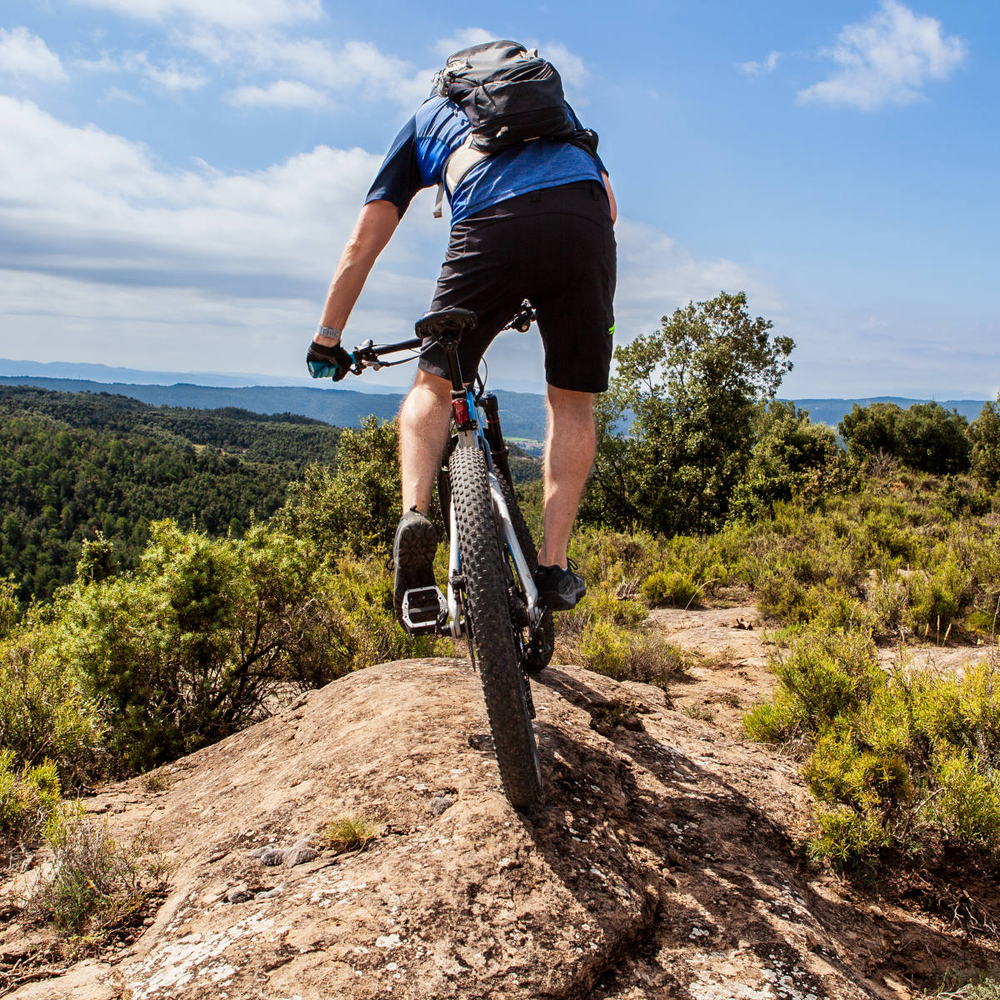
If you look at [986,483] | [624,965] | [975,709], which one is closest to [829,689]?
[975,709]

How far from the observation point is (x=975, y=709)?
2.61 metres

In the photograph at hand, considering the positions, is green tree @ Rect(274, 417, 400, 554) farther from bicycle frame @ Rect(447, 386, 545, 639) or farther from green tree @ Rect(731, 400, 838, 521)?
bicycle frame @ Rect(447, 386, 545, 639)

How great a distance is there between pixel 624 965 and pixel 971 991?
884 mm

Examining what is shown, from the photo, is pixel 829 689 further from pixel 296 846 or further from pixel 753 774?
pixel 296 846

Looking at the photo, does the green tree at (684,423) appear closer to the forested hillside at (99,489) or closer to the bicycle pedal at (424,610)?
the bicycle pedal at (424,610)

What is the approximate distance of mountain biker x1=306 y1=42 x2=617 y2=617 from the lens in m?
2.05

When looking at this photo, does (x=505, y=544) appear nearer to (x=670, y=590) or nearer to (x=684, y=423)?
(x=670, y=590)

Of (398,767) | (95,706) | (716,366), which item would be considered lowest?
(95,706)

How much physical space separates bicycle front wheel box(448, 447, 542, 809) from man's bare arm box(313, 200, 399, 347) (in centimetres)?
82

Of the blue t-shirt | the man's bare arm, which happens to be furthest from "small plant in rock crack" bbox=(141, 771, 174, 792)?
the blue t-shirt

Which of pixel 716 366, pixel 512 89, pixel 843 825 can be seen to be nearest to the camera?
pixel 512 89

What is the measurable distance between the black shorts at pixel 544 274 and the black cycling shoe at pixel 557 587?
26.3 inches

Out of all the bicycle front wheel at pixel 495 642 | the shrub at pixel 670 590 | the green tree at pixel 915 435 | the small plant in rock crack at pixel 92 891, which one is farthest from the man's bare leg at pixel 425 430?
the green tree at pixel 915 435

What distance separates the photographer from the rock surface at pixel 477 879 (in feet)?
4.69
